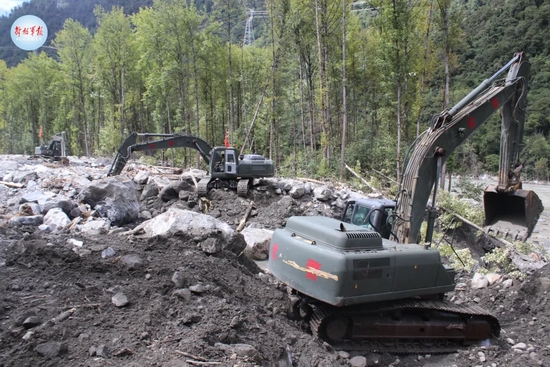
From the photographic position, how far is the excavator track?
5211 mm

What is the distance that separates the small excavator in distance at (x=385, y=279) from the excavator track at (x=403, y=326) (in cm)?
1

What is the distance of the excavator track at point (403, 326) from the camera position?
5211 millimetres

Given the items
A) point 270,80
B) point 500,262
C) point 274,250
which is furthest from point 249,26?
point 274,250

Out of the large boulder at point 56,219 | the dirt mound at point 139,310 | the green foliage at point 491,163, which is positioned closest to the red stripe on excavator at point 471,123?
the dirt mound at point 139,310

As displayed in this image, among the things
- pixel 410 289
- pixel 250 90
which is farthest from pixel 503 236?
pixel 250 90

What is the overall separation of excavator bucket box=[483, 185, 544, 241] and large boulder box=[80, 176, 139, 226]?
8.03m

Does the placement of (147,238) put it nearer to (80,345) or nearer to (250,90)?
(80,345)

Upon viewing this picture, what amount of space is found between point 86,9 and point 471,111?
14478cm

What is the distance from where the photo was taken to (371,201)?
6.60 metres

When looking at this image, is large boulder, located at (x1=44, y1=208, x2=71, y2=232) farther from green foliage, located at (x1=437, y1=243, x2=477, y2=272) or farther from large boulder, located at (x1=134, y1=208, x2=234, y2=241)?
green foliage, located at (x1=437, y1=243, x2=477, y2=272)

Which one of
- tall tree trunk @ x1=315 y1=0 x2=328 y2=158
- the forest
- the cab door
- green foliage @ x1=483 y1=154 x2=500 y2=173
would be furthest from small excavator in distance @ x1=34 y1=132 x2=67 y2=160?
A: green foliage @ x1=483 y1=154 x2=500 y2=173

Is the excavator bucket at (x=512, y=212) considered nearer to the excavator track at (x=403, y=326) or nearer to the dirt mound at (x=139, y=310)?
the excavator track at (x=403, y=326)

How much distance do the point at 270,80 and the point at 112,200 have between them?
16423 millimetres

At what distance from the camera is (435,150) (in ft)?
20.0
